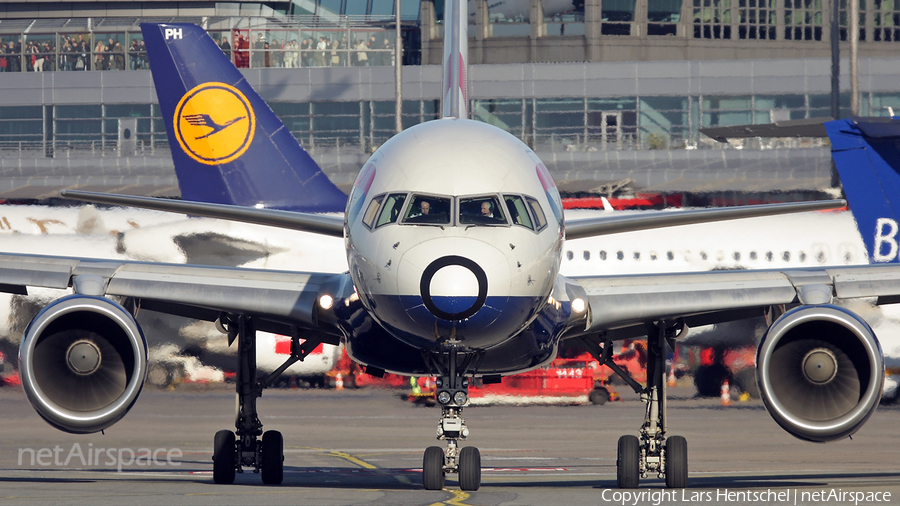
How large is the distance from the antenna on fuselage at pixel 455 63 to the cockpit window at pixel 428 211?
14.5 feet

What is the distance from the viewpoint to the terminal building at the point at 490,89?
169 feet

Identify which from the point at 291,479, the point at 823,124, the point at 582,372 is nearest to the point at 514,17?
the point at 582,372

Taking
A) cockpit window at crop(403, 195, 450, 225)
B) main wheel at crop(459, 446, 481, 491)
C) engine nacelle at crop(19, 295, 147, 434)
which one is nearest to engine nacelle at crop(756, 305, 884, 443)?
main wheel at crop(459, 446, 481, 491)

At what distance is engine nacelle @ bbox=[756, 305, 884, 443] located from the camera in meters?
13.6

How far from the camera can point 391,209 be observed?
42.2ft

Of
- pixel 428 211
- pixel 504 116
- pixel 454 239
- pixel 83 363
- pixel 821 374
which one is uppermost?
pixel 504 116

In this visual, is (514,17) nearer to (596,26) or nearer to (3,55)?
(596,26)

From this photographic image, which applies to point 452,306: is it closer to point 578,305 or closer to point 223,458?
point 578,305

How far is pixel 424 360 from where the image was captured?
14.1 metres

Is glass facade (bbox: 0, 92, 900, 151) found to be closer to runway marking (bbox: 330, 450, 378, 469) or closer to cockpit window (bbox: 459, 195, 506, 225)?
runway marking (bbox: 330, 450, 378, 469)

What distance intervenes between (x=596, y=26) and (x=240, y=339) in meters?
54.1

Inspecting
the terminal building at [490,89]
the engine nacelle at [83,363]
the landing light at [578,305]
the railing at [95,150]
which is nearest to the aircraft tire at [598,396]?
the landing light at [578,305]

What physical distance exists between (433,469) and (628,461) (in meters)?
3.21

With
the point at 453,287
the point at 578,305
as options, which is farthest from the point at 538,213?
the point at 578,305
